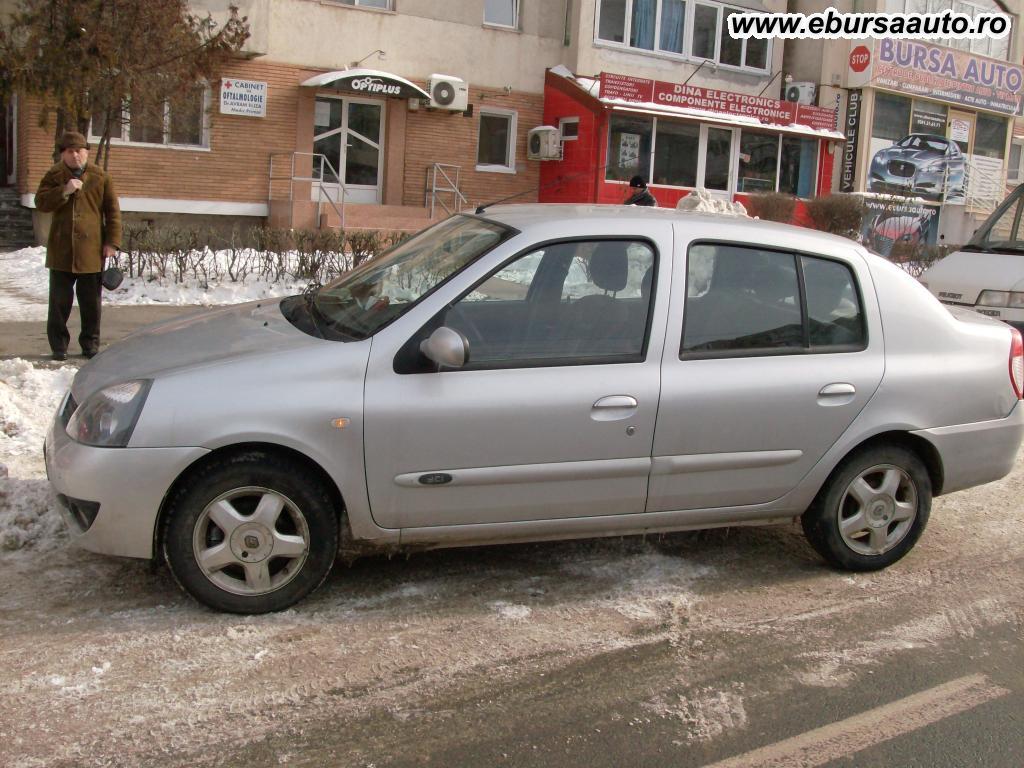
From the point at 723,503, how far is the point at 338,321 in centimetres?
190

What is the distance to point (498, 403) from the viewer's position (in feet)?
14.1

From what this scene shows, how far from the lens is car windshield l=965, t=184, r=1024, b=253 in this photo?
10.2 meters

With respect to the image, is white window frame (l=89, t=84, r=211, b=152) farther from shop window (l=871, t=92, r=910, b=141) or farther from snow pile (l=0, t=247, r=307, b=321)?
shop window (l=871, t=92, r=910, b=141)

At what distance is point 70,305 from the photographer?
27.4ft

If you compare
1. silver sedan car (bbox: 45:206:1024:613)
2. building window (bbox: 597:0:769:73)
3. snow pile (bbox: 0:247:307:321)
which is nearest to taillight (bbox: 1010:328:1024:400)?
silver sedan car (bbox: 45:206:1024:613)

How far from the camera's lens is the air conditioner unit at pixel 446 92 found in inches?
838

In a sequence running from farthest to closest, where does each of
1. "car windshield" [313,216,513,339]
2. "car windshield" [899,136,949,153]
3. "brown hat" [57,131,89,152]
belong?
"car windshield" [899,136,949,153] < "brown hat" [57,131,89,152] < "car windshield" [313,216,513,339]

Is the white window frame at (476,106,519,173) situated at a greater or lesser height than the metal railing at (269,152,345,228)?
greater

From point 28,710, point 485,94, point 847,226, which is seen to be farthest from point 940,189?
point 28,710

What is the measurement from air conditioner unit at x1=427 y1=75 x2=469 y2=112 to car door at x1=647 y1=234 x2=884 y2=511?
56.7 ft

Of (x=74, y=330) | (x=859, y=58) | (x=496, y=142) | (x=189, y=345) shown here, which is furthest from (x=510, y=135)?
(x=189, y=345)

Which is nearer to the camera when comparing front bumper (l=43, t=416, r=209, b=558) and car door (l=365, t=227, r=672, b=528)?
front bumper (l=43, t=416, r=209, b=558)

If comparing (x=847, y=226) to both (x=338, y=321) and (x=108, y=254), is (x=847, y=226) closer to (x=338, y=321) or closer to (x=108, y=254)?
(x=108, y=254)

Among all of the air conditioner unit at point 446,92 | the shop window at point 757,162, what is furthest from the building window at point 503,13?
the shop window at point 757,162
